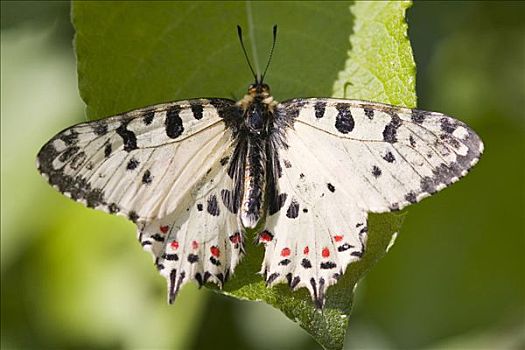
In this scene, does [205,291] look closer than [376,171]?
No

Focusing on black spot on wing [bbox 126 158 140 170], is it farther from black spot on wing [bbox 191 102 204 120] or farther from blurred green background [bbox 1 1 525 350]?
blurred green background [bbox 1 1 525 350]

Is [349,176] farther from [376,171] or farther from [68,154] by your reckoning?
[68,154]

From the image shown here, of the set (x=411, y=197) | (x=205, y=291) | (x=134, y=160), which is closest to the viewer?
(x=411, y=197)

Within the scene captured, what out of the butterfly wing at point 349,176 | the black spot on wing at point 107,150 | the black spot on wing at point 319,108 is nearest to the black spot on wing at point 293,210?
the butterfly wing at point 349,176

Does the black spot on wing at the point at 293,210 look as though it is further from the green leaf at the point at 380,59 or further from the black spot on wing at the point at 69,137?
the black spot on wing at the point at 69,137

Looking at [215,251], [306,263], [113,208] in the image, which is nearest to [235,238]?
[215,251]

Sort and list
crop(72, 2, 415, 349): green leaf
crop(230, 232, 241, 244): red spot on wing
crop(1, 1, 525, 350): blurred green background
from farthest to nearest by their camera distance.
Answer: crop(1, 1, 525, 350): blurred green background, crop(230, 232, 241, 244): red spot on wing, crop(72, 2, 415, 349): green leaf

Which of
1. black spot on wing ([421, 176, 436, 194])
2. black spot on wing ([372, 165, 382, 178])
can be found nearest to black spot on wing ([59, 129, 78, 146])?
black spot on wing ([372, 165, 382, 178])
